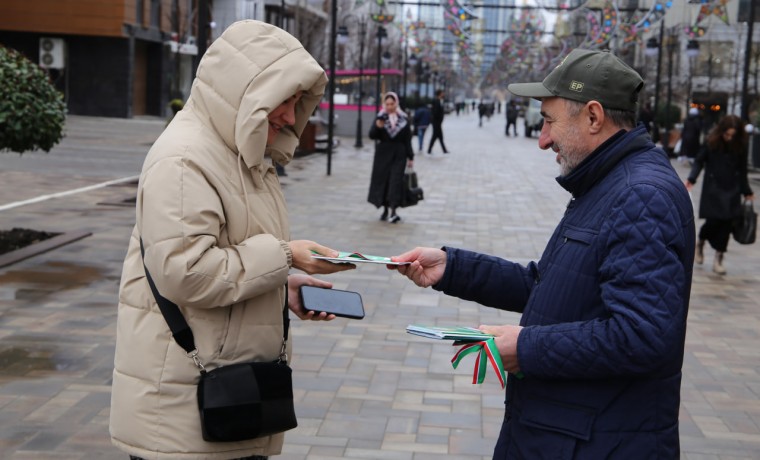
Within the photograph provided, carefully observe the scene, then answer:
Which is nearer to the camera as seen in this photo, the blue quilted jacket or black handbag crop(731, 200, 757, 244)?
the blue quilted jacket

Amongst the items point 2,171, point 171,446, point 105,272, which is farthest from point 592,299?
point 2,171

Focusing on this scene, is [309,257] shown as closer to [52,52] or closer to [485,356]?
[485,356]

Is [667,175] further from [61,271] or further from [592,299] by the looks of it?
[61,271]

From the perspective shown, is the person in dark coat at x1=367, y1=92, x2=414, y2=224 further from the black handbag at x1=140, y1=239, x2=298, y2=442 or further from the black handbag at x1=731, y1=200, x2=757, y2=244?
the black handbag at x1=140, y1=239, x2=298, y2=442

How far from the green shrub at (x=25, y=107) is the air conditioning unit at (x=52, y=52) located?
3415 cm

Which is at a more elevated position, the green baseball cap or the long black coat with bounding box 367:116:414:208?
the green baseball cap

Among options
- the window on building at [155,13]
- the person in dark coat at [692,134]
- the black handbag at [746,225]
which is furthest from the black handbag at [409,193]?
the window on building at [155,13]

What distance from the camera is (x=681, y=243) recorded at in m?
2.36

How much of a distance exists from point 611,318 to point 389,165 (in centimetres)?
1173

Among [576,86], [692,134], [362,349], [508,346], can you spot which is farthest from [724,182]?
[692,134]

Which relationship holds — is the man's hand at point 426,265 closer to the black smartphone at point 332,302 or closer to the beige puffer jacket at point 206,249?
the black smartphone at point 332,302

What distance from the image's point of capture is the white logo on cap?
8.24 feet

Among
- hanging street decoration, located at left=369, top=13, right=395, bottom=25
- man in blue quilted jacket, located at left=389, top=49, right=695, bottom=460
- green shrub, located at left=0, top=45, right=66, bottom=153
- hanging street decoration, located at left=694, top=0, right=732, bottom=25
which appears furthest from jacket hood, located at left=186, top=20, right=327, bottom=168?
hanging street decoration, located at left=694, top=0, right=732, bottom=25

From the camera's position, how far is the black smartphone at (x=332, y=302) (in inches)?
121
